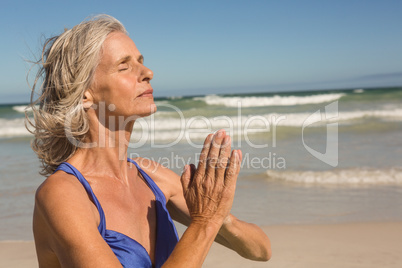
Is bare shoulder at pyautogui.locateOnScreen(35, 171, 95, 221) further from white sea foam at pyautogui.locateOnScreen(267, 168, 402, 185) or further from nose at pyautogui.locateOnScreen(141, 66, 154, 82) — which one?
white sea foam at pyautogui.locateOnScreen(267, 168, 402, 185)

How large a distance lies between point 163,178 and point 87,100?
0.61 m

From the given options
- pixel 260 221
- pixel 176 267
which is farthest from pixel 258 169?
pixel 176 267

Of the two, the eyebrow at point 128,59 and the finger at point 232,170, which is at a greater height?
the eyebrow at point 128,59

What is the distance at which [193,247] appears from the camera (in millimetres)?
1528

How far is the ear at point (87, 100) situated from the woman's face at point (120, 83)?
0.02 m

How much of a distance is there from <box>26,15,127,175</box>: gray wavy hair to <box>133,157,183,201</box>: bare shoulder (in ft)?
1.43

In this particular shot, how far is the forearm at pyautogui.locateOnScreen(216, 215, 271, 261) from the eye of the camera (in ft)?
6.55

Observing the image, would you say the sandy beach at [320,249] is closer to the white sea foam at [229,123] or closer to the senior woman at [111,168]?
the senior woman at [111,168]

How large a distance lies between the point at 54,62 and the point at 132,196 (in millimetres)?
737

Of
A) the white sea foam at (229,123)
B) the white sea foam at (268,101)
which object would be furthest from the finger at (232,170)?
the white sea foam at (268,101)

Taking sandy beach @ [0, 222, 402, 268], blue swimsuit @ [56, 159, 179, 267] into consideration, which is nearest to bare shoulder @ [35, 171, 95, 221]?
blue swimsuit @ [56, 159, 179, 267]

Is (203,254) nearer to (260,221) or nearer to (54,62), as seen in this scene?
(54,62)

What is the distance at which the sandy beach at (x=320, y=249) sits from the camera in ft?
13.6

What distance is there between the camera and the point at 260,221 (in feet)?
17.9
